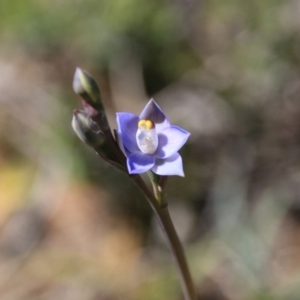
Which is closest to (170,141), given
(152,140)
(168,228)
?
(152,140)

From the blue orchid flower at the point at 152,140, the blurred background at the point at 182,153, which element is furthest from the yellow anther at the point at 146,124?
the blurred background at the point at 182,153

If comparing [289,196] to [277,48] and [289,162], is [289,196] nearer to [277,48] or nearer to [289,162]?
[289,162]

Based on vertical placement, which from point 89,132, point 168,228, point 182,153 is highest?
point 182,153

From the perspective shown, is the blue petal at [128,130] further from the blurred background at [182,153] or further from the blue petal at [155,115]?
the blurred background at [182,153]

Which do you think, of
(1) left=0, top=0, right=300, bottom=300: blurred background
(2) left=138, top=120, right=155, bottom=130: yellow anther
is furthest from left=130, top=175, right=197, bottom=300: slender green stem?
(1) left=0, top=0, right=300, bottom=300: blurred background

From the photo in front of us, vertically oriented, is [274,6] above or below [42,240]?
above

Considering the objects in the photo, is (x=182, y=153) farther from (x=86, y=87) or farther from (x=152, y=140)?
(x=86, y=87)

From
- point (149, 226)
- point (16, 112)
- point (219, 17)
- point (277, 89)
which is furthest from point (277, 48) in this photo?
point (16, 112)
